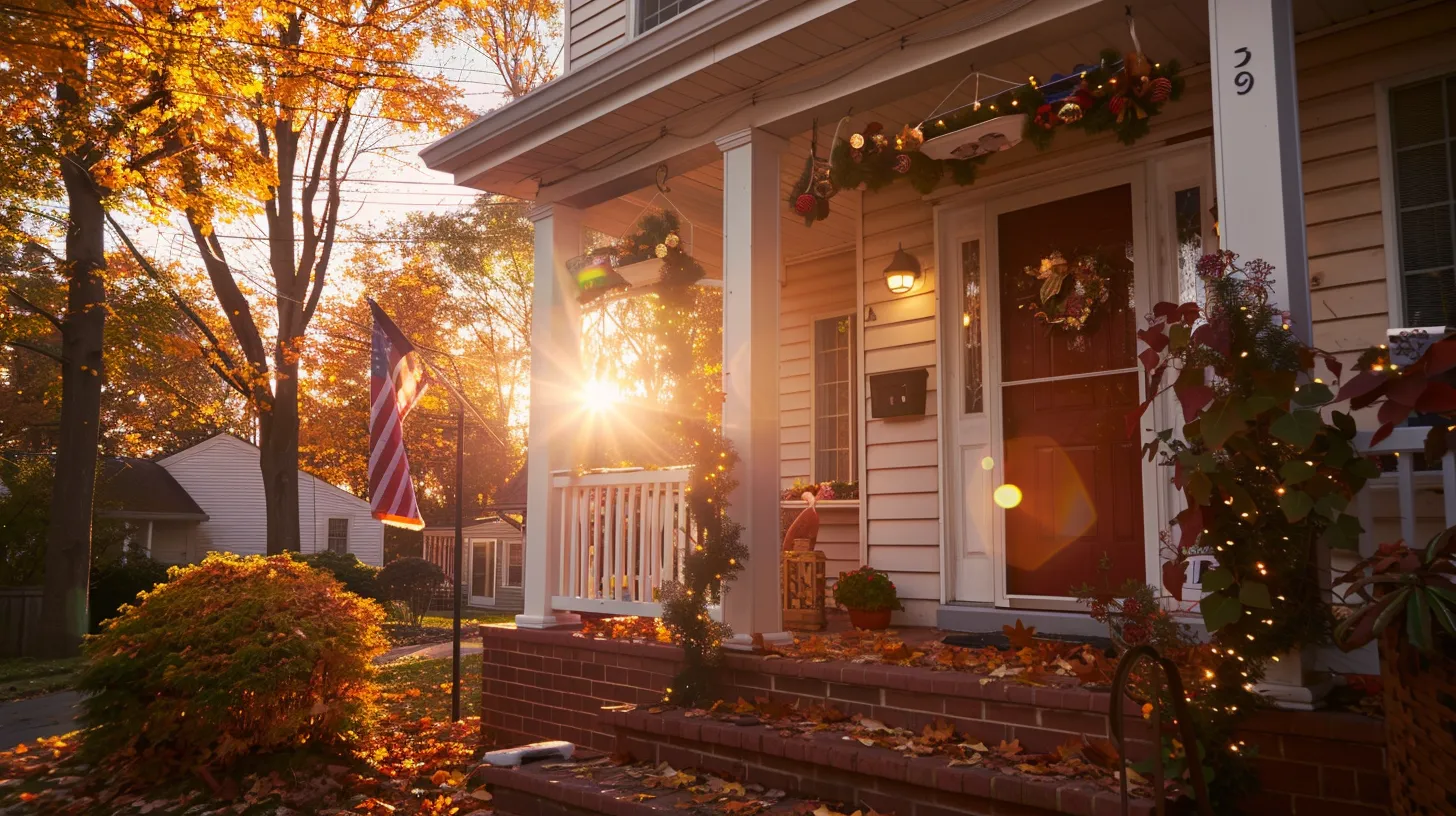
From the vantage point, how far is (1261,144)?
11.3 ft

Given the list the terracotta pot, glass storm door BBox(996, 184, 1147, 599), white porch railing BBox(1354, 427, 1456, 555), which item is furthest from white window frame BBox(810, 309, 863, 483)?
white porch railing BBox(1354, 427, 1456, 555)

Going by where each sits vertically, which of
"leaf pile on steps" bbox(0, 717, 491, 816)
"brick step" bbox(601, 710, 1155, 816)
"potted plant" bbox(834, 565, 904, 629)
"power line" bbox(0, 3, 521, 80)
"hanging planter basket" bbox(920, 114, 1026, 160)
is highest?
"power line" bbox(0, 3, 521, 80)

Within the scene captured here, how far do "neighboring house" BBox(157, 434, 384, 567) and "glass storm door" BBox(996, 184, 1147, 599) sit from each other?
24.7 metres

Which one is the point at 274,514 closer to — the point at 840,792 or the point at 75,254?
the point at 75,254

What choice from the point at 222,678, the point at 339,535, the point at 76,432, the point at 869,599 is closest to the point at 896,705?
the point at 869,599

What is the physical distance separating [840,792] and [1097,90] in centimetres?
320

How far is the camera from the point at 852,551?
23.5 ft

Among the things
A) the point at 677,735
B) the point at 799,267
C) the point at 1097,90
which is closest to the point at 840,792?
the point at 677,735

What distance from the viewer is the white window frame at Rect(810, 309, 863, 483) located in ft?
24.6

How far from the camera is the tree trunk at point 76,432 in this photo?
12742 mm

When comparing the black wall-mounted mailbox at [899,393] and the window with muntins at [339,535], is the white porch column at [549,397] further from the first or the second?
the window with muntins at [339,535]

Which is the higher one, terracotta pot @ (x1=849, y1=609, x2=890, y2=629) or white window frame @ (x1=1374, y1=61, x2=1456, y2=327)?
white window frame @ (x1=1374, y1=61, x2=1456, y2=327)

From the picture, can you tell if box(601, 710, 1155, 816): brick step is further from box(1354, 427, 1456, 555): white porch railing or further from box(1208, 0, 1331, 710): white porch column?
box(1354, 427, 1456, 555): white porch railing

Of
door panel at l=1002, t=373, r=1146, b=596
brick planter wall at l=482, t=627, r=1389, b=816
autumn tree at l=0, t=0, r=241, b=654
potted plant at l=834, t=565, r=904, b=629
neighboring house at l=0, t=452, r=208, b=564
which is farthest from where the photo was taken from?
neighboring house at l=0, t=452, r=208, b=564
